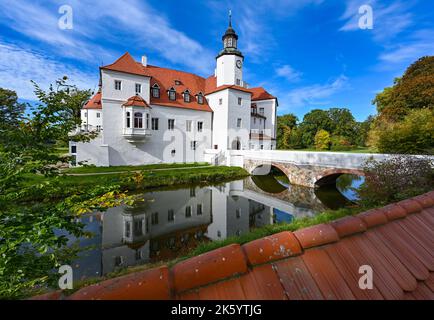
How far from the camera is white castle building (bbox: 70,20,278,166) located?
20453mm

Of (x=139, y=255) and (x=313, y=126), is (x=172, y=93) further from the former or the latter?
(x=313, y=126)

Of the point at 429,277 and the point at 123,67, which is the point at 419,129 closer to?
the point at 429,277

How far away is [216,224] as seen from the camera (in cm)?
1023

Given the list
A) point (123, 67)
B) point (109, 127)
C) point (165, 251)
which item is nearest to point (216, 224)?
point (165, 251)

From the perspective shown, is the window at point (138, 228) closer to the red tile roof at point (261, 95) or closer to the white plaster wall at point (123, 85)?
the white plaster wall at point (123, 85)

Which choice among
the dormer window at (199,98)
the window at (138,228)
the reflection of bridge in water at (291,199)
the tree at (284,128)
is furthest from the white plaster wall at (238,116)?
the tree at (284,128)

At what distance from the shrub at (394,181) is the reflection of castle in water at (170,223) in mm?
4662

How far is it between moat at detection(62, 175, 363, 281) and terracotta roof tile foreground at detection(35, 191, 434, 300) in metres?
4.85

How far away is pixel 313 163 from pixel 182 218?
447 inches

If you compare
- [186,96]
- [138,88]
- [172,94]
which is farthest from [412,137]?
[138,88]

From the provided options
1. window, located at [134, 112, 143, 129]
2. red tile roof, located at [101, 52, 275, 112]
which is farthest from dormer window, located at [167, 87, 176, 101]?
window, located at [134, 112, 143, 129]

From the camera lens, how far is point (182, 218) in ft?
35.6

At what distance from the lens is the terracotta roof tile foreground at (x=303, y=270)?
3.17ft

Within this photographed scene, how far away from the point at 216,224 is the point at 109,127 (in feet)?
54.8
